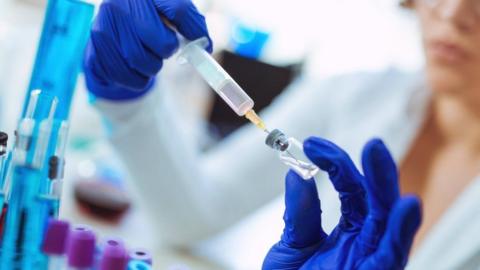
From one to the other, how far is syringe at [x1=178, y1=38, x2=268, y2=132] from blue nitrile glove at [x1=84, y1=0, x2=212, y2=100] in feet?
0.05

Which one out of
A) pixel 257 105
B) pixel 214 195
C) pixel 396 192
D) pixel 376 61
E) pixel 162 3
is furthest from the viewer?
pixel 376 61

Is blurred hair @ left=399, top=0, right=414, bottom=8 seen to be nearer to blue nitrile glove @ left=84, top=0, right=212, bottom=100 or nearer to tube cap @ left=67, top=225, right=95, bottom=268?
blue nitrile glove @ left=84, top=0, right=212, bottom=100

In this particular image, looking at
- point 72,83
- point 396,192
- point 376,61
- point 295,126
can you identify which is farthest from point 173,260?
point 376,61

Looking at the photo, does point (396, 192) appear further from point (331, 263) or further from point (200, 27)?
→ point (200, 27)

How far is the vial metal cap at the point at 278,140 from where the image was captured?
18.4 inches

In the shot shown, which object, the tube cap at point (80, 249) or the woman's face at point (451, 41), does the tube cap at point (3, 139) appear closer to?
the tube cap at point (80, 249)

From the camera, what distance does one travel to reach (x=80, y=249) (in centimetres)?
40

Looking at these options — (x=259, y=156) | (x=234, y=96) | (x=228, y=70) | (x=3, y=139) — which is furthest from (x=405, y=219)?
(x=228, y=70)

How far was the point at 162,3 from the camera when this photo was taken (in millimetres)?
500

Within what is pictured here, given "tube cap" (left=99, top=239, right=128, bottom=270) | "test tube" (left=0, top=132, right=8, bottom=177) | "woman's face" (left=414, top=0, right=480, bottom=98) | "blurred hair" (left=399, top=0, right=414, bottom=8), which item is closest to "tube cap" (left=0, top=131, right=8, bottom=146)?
"test tube" (left=0, top=132, right=8, bottom=177)

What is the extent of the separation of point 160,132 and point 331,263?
548 mm

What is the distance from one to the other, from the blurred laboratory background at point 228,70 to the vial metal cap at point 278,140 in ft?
0.49

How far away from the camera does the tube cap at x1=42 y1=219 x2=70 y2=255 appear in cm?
41

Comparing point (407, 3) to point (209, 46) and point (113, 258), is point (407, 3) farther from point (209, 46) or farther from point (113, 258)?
point (113, 258)
